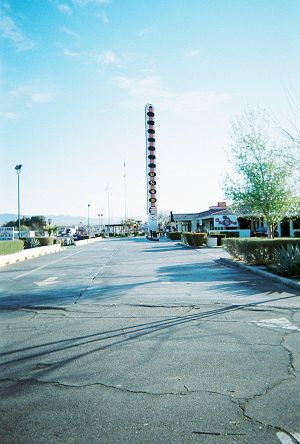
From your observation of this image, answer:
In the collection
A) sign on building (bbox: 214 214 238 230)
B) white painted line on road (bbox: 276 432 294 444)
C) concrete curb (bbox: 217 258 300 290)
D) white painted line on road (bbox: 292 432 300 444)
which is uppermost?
sign on building (bbox: 214 214 238 230)

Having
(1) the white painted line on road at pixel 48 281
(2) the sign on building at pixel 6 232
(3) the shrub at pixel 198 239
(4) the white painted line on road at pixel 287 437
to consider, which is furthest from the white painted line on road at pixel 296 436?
(2) the sign on building at pixel 6 232

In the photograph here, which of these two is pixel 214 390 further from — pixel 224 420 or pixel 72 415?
pixel 72 415

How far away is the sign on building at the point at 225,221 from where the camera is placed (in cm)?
5569

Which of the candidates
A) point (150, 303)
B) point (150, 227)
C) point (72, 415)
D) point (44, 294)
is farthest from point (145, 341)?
point (150, 227)

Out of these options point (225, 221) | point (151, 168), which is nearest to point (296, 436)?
point (225, 221)

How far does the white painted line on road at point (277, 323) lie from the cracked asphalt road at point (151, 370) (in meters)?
0.02

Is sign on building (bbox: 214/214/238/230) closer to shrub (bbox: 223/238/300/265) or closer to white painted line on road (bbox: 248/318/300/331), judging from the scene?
shrub (bbox: 223/238/300/265)

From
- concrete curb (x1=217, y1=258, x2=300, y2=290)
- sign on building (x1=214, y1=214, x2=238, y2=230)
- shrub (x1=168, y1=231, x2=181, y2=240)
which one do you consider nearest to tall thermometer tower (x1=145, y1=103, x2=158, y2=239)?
shrub (x1=168, y1=231, x2=181, y2=240)

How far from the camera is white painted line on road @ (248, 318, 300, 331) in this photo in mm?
6480

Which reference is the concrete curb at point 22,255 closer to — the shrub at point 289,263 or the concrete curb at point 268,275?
the concrete curb at point 268,275

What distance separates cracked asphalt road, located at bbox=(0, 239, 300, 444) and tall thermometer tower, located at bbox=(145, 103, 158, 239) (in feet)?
225

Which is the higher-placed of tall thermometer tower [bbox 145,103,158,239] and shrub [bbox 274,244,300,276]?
tall thermometer tower [bbox 145,103,158,239]

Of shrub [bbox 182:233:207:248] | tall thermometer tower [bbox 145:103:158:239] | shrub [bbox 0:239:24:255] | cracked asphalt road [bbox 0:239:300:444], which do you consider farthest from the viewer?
tall thermometer tower [bbox 145:103:158:239]

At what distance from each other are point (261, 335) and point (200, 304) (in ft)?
8.79
